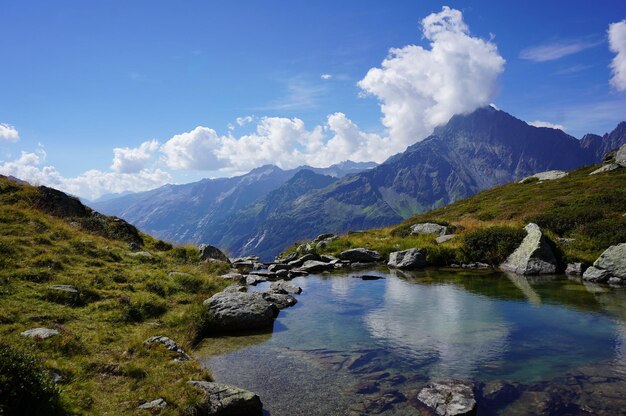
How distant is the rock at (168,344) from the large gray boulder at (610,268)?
28.8 meters

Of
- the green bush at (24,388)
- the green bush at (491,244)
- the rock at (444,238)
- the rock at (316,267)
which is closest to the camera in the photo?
the green bush at (24,388)

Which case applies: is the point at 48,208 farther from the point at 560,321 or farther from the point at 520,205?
the point at 520,205

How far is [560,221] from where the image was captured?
4041 cm

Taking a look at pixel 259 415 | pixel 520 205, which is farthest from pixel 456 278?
pixel 520 205

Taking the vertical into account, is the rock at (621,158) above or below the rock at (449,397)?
above

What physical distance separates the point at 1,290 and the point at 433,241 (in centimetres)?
3949

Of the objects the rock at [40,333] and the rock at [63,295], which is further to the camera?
the rock at [63,295]

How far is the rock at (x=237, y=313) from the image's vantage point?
19656 millimetres

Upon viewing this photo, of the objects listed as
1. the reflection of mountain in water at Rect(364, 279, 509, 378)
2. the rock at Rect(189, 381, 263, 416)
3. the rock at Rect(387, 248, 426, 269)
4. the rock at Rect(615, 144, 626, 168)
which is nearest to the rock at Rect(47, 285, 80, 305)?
the rock at Rect(189, 381, 263, 416)

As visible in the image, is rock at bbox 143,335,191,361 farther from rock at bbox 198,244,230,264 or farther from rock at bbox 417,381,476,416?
rock at bbox 198,244,230,264

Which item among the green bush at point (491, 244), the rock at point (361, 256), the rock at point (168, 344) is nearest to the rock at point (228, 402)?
the rock at point (168, 344)

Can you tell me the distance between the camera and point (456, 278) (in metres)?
32.2

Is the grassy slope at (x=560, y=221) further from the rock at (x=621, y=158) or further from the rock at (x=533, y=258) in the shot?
the rock at (x=621, y=158)

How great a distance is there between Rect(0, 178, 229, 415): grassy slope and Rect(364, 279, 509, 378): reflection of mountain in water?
893 cm
